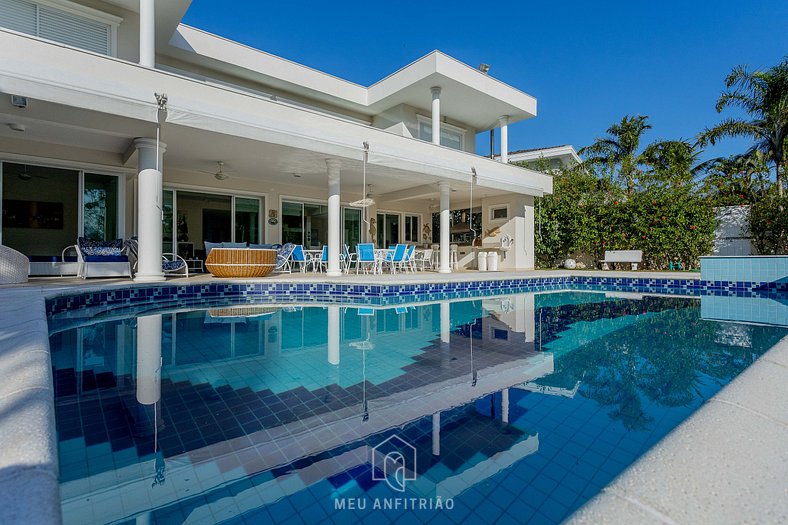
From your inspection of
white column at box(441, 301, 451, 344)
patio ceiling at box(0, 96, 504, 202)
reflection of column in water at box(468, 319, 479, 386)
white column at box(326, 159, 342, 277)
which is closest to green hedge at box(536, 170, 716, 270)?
patio ceiling at box(0, 96, 504, 202)

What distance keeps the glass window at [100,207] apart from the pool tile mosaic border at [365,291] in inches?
149

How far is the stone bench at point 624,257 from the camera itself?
1411 cm

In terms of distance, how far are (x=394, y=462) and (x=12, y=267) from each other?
8794mm

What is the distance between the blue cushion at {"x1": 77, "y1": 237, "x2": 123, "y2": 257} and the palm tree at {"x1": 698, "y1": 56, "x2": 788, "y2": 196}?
21.6m

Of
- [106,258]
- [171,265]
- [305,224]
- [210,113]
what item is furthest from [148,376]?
[305,224]

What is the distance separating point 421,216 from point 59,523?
58.0 ft

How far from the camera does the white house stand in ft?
23.7

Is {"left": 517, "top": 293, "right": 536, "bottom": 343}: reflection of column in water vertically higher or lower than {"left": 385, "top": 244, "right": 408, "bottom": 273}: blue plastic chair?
lower

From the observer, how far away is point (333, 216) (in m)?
10.5

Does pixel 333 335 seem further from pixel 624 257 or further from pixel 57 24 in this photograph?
pixel 624 257

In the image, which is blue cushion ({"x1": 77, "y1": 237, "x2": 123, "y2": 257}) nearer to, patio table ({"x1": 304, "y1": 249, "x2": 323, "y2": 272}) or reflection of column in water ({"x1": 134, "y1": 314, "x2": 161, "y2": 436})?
reflection of column in water ({"x1": 134, "y1": 314, "x2": 161, "y2": 436})

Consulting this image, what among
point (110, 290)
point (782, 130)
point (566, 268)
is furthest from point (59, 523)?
point (782, 130)

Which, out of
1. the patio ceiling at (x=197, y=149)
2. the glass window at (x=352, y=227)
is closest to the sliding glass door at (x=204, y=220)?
the patio ceiling at (x=197, y=149)

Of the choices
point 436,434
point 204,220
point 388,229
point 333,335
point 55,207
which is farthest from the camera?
point 388,229
